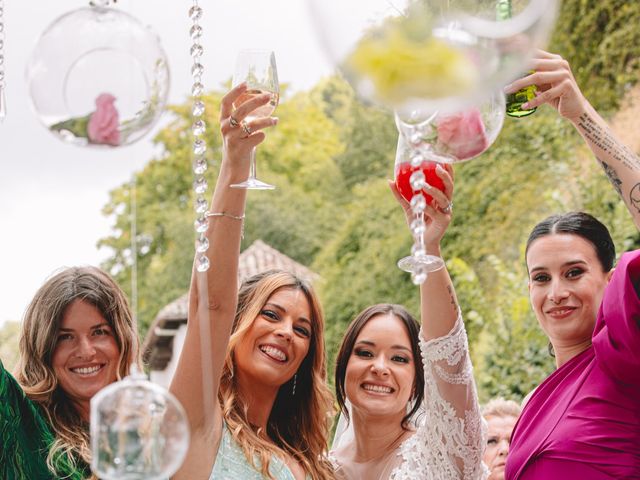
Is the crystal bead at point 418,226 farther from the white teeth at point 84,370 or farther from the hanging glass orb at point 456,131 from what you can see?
the white teeth at point 84,370

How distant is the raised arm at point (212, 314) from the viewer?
8.61 ft

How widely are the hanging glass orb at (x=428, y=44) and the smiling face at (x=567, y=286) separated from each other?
162 cm

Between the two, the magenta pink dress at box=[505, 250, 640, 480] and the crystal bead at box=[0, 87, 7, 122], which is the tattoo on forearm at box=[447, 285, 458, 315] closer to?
the magenta pink dress at box=[505, 250, 640, 480]

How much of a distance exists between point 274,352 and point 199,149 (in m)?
1.23

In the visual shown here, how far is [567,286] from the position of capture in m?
3.06

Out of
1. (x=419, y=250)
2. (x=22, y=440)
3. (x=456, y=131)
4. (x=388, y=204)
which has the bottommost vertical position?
Result: (x=22, y=440)

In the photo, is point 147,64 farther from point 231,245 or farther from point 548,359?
point 548,359

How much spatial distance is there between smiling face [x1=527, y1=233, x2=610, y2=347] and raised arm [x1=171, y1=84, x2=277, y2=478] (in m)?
1.07

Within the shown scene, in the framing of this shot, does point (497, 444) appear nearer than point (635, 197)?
No

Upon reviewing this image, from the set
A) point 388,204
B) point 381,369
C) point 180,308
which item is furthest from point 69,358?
point 180,308

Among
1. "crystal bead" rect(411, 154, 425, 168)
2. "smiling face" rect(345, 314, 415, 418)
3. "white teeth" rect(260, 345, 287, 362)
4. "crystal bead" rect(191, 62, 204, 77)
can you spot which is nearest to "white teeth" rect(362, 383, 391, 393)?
"smiling face" rect(345, 314, 415, 418)

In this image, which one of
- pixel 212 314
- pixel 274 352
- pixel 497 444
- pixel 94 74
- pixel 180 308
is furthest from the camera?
pixel 180 308

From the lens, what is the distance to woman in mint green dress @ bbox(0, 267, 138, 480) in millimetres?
2855

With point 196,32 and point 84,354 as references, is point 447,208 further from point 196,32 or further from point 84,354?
point 84,354
